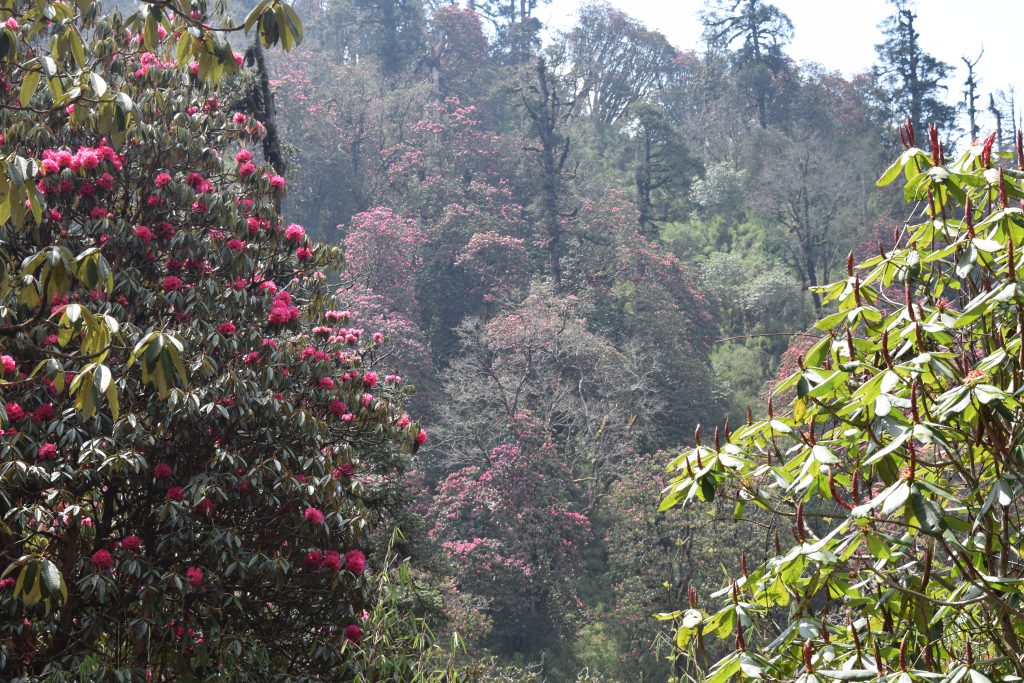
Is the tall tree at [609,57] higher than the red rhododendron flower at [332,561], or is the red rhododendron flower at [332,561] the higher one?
the tall tree at [609,57]

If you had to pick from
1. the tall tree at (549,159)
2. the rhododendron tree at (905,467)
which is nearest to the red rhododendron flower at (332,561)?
the rhododendron tree at (905,467)

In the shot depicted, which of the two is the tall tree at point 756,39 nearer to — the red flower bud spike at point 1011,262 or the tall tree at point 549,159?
the tall tree at point 549,159

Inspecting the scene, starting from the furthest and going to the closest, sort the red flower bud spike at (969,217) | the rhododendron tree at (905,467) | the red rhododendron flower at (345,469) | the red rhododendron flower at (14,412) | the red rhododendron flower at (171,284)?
the red rhododendron flower at (345,469) < the red rhododendron flower at (171,284) < the red rhododendron flower at (14,412) < the red flower bud spike at (969,217) < the rhododendron tree at (905,467)

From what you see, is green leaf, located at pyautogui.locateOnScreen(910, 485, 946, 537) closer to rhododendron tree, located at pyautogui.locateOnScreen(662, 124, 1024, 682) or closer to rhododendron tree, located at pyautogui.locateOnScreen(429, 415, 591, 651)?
rhododendron tree, located at pyautogui.locateOnScreen(662, 124, 1024, 682)

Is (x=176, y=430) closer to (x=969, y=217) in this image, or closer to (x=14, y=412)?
(x=14, y=412)

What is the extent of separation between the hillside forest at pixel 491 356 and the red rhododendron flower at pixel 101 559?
25 millimetres

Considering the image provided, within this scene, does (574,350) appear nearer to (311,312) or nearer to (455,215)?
(455,215)

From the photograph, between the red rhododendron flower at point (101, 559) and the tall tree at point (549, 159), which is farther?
the tall tree at point (549, 159)

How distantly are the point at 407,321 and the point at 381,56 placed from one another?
13.5 meters

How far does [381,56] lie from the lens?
1157 inches

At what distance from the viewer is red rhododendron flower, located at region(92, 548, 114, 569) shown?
3.90 meters

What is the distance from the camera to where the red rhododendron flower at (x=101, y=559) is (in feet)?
12.8

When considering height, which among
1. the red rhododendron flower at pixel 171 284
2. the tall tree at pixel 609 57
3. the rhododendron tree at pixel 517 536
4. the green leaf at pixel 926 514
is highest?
the tall tree at pixel 609 57

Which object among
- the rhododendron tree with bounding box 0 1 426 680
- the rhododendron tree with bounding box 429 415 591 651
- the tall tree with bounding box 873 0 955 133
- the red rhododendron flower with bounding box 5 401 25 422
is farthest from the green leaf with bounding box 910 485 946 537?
the tall tree with bounding box 873 0 955 133
